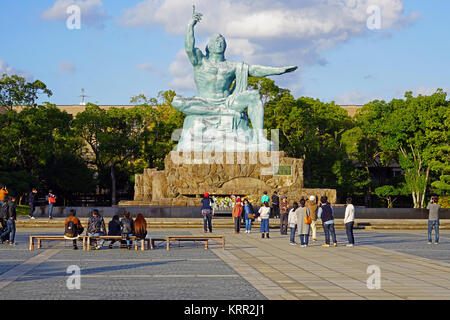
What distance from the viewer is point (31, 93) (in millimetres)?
52688

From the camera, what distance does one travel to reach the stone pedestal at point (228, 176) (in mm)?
36656

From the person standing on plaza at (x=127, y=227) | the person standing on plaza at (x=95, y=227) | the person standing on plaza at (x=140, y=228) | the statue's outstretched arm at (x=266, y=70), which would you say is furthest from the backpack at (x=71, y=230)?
the statue's outstretched arm at (x=266, y=70)

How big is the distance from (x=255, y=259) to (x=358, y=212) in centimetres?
2067

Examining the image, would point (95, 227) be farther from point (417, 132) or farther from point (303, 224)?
point (417, 132)

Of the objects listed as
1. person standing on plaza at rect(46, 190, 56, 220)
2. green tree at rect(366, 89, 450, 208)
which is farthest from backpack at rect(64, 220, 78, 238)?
green tree at rect(366, 89, 450, 208)

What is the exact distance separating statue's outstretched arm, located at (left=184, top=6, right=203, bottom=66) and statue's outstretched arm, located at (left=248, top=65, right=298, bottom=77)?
10.8ft

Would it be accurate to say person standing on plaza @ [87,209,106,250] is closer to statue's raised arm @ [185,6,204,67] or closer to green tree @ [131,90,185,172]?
statue's raised arm @ [185,6,204,67]

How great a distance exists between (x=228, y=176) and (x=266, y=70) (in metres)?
7.74

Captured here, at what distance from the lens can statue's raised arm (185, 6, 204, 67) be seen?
38.6 m

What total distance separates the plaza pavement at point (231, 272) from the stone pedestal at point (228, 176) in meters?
17.3

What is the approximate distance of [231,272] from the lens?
1270cm

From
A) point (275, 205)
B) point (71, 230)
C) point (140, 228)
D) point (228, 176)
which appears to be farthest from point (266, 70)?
point (71, 230)

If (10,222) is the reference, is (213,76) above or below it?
above

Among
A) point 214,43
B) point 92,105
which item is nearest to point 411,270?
point 214,43
